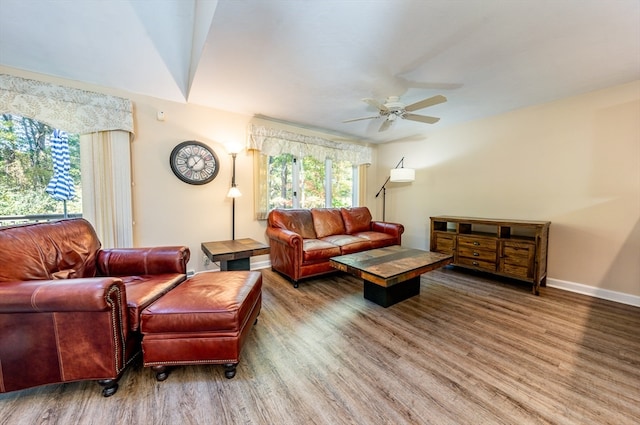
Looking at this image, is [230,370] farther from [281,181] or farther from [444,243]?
[444,243]

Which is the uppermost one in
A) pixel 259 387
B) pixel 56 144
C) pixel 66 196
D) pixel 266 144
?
pixel 266 144

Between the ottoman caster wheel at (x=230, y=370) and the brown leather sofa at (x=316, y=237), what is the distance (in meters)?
1.44

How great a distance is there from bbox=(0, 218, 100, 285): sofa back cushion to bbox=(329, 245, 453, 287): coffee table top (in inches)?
83.2

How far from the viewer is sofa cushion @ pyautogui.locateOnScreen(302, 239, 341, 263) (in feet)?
9.68

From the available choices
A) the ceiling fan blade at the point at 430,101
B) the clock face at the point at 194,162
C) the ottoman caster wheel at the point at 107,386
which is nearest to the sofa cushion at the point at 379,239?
the ceiling fan blade at the point at 430,101

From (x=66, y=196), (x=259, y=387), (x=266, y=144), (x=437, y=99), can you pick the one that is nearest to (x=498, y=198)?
(x=437, y=99)

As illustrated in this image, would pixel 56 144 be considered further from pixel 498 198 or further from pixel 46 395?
pixel 498 198

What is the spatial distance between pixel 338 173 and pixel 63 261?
3.96 m

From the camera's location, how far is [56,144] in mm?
2516

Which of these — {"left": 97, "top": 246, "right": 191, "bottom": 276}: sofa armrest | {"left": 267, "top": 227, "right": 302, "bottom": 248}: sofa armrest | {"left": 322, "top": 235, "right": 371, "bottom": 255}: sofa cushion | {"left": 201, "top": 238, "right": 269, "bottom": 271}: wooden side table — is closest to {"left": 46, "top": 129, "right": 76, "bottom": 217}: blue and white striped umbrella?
{"left": 97, "top": 246, "right": 191, "bottom": 276}: sofa armrest

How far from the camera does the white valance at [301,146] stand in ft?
11.8

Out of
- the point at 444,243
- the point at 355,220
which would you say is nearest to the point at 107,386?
the point at 355,220

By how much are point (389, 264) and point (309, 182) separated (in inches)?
96.1

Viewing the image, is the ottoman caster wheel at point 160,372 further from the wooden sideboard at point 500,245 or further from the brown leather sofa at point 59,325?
the wooden sideboard at point 500,245
